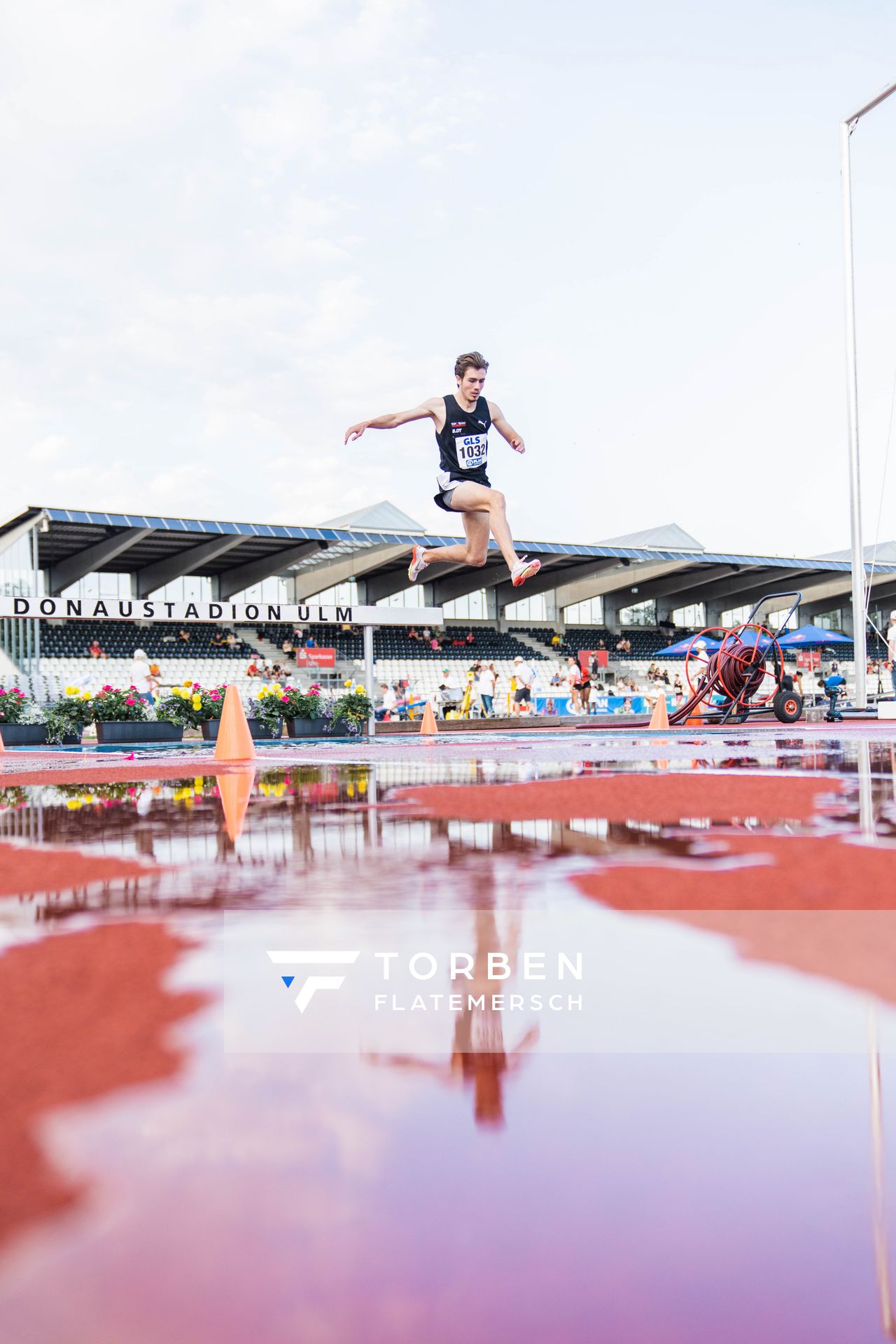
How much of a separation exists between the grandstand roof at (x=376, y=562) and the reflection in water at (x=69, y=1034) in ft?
87.9

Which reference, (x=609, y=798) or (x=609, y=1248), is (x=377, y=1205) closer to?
(x=609, y=1248)

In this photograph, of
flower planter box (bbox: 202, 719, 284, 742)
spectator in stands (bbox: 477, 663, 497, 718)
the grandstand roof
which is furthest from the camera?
the grandstand roof

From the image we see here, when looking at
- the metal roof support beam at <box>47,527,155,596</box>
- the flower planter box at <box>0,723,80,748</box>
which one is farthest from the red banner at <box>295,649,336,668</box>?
the flower planter box at <box>0,723,80,748</box>

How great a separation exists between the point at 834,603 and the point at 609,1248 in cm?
4942

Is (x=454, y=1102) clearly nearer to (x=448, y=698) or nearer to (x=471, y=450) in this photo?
(x=471, y=450)

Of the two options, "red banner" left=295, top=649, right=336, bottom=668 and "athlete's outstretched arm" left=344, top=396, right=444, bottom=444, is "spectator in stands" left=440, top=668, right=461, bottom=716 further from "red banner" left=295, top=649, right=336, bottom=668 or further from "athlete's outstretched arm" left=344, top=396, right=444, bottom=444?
"athlete's outstretched arm" left=344, top=396, right=444, bottom=444

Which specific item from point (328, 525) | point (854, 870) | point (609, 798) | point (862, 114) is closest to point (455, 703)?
point (328, 525)

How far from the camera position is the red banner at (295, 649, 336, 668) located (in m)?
31.6

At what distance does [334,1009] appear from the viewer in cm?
132

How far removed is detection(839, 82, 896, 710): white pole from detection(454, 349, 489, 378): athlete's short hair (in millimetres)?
11919

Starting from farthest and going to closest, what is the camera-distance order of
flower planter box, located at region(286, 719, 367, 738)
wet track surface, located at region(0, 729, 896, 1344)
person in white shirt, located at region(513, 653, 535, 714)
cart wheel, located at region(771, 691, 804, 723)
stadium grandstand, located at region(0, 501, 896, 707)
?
1. stadium grandstand, located at region(0, 501, 896, 707)
2. person in white shirt, located at region(513, 653, 535, 714)
3. flower planter box, located at region(286, 719, 367, 738)
4. cart wheel, located at region(771, 691, 804, 723)
5. wet track surface, located at region(0, 729, 896, 1344)

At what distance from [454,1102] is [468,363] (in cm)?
706

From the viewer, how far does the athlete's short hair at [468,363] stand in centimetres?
752

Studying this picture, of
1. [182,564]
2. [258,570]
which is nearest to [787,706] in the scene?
[182,564]
